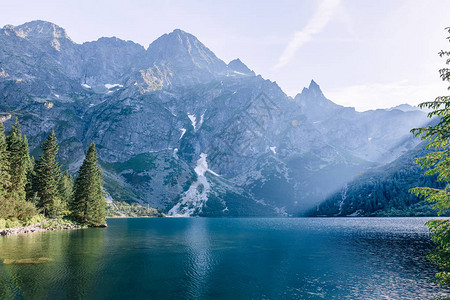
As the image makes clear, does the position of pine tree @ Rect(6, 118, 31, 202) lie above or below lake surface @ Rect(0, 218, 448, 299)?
above

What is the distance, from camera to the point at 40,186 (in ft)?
288

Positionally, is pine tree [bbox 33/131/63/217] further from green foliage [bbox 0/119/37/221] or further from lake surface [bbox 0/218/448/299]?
lake surface [bbox 0/218/448/299]

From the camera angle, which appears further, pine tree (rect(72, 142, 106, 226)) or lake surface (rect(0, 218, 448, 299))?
pine tree (rect(72, 142, 106, 226))

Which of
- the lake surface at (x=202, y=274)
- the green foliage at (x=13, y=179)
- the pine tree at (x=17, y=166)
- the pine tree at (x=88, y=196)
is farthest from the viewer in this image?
the pine tree at (x=88, y=196)

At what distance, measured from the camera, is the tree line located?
225 ft

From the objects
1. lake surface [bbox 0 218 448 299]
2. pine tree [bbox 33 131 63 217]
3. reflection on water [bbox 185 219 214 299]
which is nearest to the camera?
lake surface [bbox 0 218 448 299]

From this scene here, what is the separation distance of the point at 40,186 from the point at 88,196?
55.1 ft

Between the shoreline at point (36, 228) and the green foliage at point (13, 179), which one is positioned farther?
the green foliage at point (13, 179)

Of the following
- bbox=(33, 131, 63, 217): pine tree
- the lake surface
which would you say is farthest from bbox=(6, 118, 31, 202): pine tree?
the lake surface

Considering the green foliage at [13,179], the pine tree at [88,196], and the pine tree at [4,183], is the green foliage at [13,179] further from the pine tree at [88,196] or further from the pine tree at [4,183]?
the pine tree at [88,196]

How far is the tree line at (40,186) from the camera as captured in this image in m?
68.7

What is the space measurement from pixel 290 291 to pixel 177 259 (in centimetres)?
2381

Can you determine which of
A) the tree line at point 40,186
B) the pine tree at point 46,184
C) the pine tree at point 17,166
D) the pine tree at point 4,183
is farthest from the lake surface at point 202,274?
the pine tree at point 46,184

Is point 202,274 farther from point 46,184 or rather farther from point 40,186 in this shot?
point 40,186
